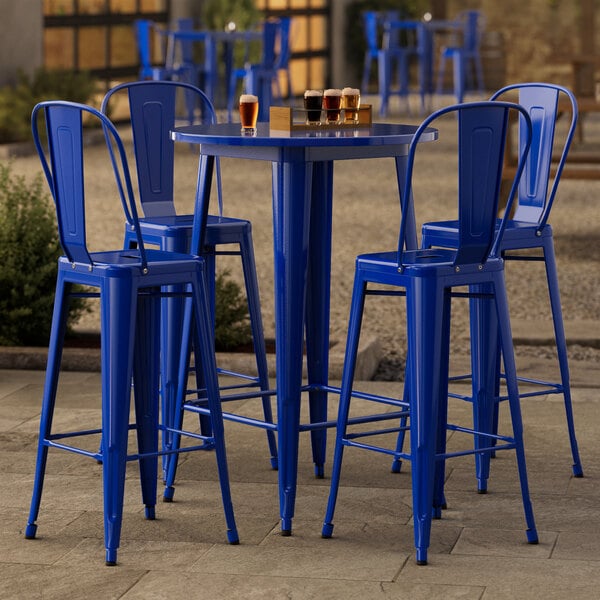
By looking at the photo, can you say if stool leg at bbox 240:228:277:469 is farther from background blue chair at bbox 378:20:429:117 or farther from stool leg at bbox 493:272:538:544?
background blue chair at bbox 378:20:429:117

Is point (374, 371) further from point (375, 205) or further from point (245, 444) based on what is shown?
point (375, 205)

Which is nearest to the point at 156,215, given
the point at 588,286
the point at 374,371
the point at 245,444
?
the point at 245,444

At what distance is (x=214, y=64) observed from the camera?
15.4m

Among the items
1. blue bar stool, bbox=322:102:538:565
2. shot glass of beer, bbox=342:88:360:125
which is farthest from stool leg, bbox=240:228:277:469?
blue bar stool, bbox=322:102:538:565

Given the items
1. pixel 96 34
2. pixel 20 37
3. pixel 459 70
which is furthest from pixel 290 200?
pixel 459 70

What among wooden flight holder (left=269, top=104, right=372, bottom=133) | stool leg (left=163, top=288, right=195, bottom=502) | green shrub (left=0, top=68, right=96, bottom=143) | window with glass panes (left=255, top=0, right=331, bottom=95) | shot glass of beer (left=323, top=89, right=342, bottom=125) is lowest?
stool leg (left=163, top=288, right=195, bottom=502)

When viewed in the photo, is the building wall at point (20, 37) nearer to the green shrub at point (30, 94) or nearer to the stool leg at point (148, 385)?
the green shrub at point (30, 94)

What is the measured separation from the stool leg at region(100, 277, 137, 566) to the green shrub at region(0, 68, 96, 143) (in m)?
10.1

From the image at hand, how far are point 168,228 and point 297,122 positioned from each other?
1.49 ft

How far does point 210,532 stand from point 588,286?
3.89 meters

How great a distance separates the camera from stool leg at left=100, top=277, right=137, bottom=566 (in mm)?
3219

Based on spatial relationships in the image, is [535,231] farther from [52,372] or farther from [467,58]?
[467,58]

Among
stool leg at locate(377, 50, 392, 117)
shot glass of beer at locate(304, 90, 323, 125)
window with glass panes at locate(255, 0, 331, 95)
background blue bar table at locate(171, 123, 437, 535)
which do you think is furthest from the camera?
window with glass panes at locate(255, 0, 331, 95)

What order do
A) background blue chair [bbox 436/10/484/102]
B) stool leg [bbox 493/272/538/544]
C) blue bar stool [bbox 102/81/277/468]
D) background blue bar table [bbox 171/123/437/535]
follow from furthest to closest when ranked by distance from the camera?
background blue chair [bbox 436/10/484/102], blue bar stool [bbox 102/81/277/468], background blue bar table [bbox 171/123/437/535], stool leg [bbox 493/272/538/544]
